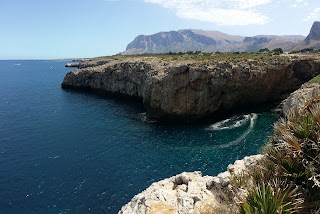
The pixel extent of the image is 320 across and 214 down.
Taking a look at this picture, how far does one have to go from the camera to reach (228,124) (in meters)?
59.9

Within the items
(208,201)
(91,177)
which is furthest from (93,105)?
(208,201)

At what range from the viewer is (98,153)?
1853 inches

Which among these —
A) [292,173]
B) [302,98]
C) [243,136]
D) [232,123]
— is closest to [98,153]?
[243,136]

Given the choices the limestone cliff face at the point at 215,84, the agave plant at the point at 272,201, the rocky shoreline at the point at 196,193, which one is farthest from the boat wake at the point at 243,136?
the agave plant at the point at 272,201

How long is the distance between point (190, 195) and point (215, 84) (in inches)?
2104

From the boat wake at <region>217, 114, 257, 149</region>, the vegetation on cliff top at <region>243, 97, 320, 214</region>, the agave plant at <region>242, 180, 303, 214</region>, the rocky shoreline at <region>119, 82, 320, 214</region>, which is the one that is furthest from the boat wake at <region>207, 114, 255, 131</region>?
the agave plant at <region>242, 180, 303, 214</region>

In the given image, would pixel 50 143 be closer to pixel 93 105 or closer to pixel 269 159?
pixel 93 105

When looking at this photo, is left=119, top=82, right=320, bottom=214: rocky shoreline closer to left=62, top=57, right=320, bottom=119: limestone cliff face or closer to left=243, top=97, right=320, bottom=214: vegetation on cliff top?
left=243, top=97, right=320, bottom=214: vegetation on cliff top

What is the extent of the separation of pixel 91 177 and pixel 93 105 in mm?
44355

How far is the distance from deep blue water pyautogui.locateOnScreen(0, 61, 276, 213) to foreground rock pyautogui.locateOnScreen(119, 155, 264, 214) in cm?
1808

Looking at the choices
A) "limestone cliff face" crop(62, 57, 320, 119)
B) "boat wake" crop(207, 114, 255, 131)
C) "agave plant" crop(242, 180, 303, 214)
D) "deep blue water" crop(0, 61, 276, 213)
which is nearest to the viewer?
"agave plant" crop(242, 180, 303, 214)

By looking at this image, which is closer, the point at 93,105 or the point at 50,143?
the point at 50,143

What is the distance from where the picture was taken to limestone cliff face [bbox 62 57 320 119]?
65.4 metres

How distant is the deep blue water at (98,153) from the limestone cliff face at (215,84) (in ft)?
21.2
